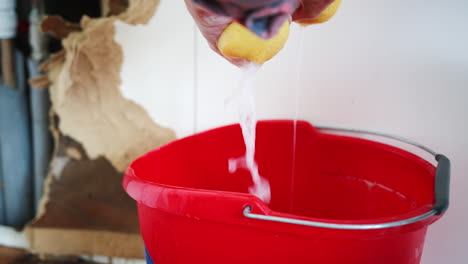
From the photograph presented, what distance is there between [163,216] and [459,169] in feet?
1.76

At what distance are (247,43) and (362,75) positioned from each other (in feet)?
1.37

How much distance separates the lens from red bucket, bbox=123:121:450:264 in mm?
526

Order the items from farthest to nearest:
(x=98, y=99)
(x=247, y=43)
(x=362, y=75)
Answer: (x=98, y=99) < (x=362, y=75) < (x=247, y=43)

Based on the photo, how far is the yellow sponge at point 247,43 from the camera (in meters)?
0.44

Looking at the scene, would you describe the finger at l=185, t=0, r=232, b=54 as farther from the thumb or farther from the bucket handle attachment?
the bucket handle attachment

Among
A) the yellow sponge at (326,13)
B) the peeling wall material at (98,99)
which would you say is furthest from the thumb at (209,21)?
the peeling wall material at (98,99)

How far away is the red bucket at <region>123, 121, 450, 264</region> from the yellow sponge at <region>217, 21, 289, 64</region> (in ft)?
0.59

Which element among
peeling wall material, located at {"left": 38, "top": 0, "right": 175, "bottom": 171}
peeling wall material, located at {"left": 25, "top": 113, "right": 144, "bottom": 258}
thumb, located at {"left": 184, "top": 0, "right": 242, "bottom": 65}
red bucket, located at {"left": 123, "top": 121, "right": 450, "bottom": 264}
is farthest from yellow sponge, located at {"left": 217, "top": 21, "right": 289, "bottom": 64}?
peeling wall material, located at {"left": 25, "top": 113, "right": 144, "bottom": 258}

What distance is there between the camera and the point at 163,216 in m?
0.60

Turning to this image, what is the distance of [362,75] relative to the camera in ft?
2.61

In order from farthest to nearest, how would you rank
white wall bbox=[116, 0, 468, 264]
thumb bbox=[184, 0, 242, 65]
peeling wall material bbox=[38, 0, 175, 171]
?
peeling wall material bbox=[38, 0, 175, 171]
white wall bbox=[116, 0, 468, 264]
thumb bbox=[184, 0, 242, 65]

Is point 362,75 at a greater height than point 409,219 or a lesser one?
greater

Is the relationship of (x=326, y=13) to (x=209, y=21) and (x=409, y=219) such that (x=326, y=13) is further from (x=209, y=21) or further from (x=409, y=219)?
(x=409, y=219)

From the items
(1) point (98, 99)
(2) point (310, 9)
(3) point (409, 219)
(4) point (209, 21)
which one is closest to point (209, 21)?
(4) point (209, 21)
